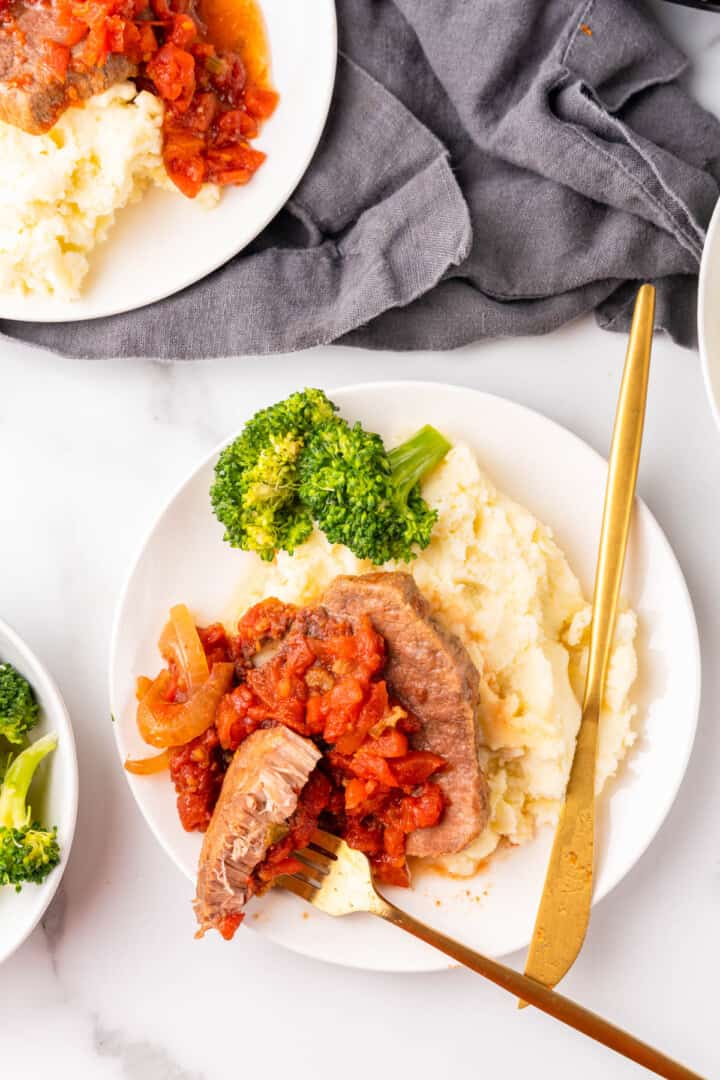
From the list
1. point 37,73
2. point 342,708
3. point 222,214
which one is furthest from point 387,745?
point 37,73

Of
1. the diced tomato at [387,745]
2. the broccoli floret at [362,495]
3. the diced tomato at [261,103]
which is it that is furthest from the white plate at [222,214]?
the diced tomato at [387,745]

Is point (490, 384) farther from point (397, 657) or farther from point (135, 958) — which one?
point (135, 958)

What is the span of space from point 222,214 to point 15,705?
7.72 feet

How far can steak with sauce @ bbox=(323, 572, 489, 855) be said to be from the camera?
4.04 meters

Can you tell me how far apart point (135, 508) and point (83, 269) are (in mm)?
1118

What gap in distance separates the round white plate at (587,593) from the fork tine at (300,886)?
13 centimetres

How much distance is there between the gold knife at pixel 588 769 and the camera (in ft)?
13.7

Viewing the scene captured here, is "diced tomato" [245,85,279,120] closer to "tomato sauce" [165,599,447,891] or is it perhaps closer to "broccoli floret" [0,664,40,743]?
"tomato sauce" [165,599,447,891]

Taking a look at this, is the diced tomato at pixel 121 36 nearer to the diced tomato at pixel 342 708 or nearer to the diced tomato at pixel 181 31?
the diced tomato at pixel 181 31

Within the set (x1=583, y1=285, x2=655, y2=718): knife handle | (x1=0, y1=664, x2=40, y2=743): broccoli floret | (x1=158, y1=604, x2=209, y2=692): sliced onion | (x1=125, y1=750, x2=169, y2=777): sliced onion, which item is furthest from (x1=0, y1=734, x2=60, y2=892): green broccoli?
(x1=583, y1=285, x2=655, y2=718): knife handle

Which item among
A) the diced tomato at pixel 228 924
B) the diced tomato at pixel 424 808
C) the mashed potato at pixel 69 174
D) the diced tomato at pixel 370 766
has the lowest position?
the diced tomato at pixel 228 924

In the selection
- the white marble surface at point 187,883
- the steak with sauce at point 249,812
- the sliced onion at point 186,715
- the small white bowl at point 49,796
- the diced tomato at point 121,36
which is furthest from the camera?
the white marble surface at point 187,883

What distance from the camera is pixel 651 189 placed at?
14.5ft

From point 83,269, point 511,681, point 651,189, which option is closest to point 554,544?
point 511,681
